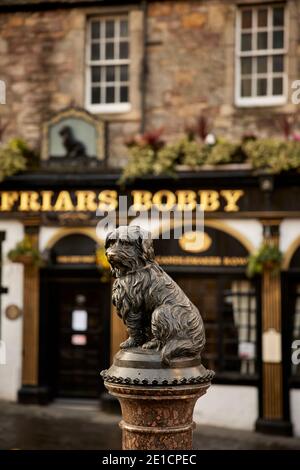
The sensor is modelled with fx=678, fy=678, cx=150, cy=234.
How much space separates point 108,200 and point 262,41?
372 cm

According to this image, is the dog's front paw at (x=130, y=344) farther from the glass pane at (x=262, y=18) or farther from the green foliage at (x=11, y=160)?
the glass pane at (x=262, y=18)

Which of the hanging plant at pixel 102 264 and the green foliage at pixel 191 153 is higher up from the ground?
the green foliage at pixel 191 153

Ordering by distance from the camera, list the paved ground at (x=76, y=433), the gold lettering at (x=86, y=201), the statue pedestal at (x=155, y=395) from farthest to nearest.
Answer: the gold lettering at (x=86, y=201), the paved ground at (x=76, y=433), the statue pedestal at (x=155, y=395)

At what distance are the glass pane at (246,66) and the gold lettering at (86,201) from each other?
3.29 m

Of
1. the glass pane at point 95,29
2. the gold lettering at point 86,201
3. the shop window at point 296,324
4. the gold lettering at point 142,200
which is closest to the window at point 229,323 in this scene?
the shop window at point 296,324

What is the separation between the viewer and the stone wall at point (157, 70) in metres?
11.3

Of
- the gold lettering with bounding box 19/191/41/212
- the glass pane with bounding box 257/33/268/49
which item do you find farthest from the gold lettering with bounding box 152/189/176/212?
the glass pane with bounding box 257/33/268/49

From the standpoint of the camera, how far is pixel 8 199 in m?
11.6

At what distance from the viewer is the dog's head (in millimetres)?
4285

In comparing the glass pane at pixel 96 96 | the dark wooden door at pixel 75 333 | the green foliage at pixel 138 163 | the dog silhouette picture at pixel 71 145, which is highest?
the glass pane at pixel 96 96

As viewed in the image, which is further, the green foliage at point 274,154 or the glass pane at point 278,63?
the glass pane at point 278,63

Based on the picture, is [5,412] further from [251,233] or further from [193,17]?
[193,17]

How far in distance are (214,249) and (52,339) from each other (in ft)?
10.8

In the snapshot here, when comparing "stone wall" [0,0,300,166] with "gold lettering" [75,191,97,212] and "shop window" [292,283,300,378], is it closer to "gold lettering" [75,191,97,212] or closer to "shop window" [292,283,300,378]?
"gold lettering" [75,191,97,212]
